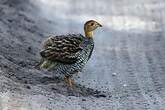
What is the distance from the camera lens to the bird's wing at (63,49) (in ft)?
45.9

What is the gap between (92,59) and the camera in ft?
59.5

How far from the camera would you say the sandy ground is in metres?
13.1

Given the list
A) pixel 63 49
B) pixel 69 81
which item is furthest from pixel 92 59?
pixel 63 49

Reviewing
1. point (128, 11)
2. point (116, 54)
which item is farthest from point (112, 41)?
point (128, 11)

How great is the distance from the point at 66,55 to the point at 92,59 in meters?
4.15

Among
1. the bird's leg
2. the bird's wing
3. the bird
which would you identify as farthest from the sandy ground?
the bird's wing

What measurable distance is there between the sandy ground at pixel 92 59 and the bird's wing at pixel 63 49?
56 centimetres

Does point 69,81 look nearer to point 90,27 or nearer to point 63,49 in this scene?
point 63,49

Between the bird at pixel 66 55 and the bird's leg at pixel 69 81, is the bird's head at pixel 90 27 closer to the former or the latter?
the bird at pixel 66 55

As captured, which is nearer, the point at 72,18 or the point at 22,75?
the point at 22,75

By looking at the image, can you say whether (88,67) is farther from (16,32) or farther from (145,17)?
(145,17)

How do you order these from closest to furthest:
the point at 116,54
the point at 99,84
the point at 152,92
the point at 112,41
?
the point at 152,92 → the point at 99,84 → the point at 116,54 → the point at 112,41

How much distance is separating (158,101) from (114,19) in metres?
10.8

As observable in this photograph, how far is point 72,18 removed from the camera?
78.3ft
